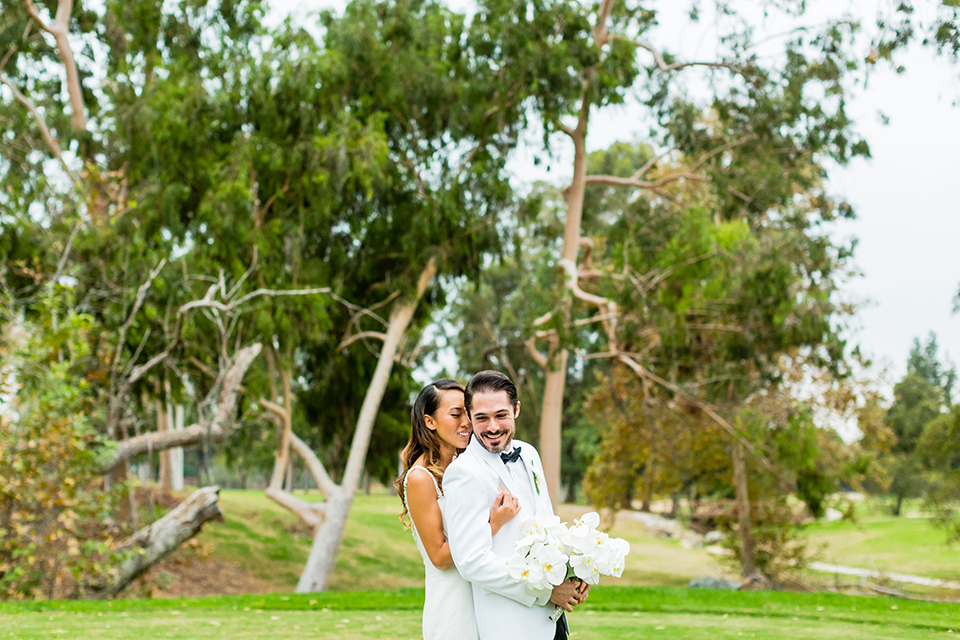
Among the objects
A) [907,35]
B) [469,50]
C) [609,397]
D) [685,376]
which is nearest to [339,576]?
[609,397]

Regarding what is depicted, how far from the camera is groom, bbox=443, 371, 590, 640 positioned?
99.7 inches

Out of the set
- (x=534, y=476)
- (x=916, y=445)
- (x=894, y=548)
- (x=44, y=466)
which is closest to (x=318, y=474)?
(x=44, y=466)

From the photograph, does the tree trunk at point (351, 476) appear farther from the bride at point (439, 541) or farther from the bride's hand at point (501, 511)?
the bride's hand at point (501, 511)

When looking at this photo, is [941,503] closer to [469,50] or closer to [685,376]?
[685,376]

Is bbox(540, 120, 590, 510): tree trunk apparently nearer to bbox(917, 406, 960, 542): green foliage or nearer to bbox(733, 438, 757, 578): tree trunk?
bbox(733, 438, 757, 578): tree trunk

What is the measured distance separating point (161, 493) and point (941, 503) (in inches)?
676

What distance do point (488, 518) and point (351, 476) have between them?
518 inches

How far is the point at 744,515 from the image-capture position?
52.9ft

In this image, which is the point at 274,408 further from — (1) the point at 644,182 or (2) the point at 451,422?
(2) the point at 451,422

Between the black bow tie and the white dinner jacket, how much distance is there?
0.05 m

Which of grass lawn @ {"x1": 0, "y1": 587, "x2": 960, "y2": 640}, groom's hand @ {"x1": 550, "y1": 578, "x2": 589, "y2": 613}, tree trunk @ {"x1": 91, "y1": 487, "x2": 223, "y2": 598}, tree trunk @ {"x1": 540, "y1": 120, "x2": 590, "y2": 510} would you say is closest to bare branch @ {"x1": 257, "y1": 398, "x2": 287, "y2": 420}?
tree trunk @ {"x1": 91, "y1": 487, "x2": 223, "y2": 598}

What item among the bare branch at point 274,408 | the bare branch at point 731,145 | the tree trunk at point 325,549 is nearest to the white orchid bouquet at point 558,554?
the bare branch at point 274,408

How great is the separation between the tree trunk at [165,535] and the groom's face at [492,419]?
9708 millimetres

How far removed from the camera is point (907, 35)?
37.3 ft
